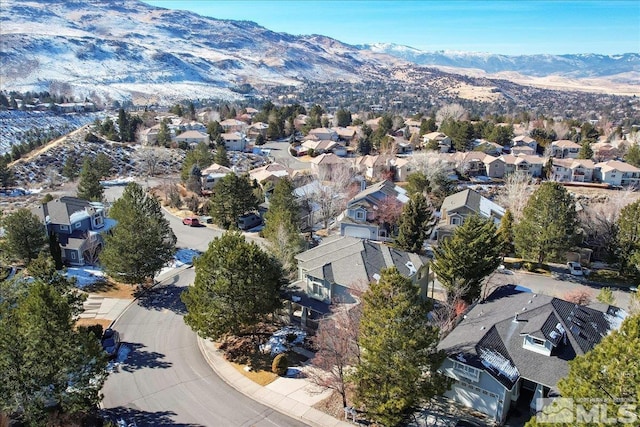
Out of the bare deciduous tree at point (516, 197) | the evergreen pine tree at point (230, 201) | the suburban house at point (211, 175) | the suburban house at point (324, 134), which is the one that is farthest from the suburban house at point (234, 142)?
the bare deciduous tree at point (516, 197)

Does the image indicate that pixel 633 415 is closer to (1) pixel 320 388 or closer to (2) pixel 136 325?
(1) pixel 320 388

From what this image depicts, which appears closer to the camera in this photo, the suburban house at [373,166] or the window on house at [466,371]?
the window on house at [466,371]

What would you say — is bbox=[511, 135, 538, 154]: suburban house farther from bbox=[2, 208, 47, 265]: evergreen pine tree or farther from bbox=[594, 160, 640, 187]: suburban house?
bbox=[2, 208, 47, 265]: evergreen pine tree

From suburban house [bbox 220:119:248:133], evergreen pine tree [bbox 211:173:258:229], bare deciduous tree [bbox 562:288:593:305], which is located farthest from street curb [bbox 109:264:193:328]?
suburban house [bbox 220:119:248:133]

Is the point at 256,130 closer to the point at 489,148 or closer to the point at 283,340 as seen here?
the point at 489,148

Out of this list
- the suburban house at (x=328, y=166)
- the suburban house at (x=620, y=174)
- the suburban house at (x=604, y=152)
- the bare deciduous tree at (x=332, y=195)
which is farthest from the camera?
the suburban house at (x=604, y=152)

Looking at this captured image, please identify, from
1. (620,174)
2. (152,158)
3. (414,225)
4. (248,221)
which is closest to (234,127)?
(152,158)

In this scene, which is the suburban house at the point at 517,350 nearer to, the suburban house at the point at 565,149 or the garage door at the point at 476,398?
the garage door at the point at 476,398
